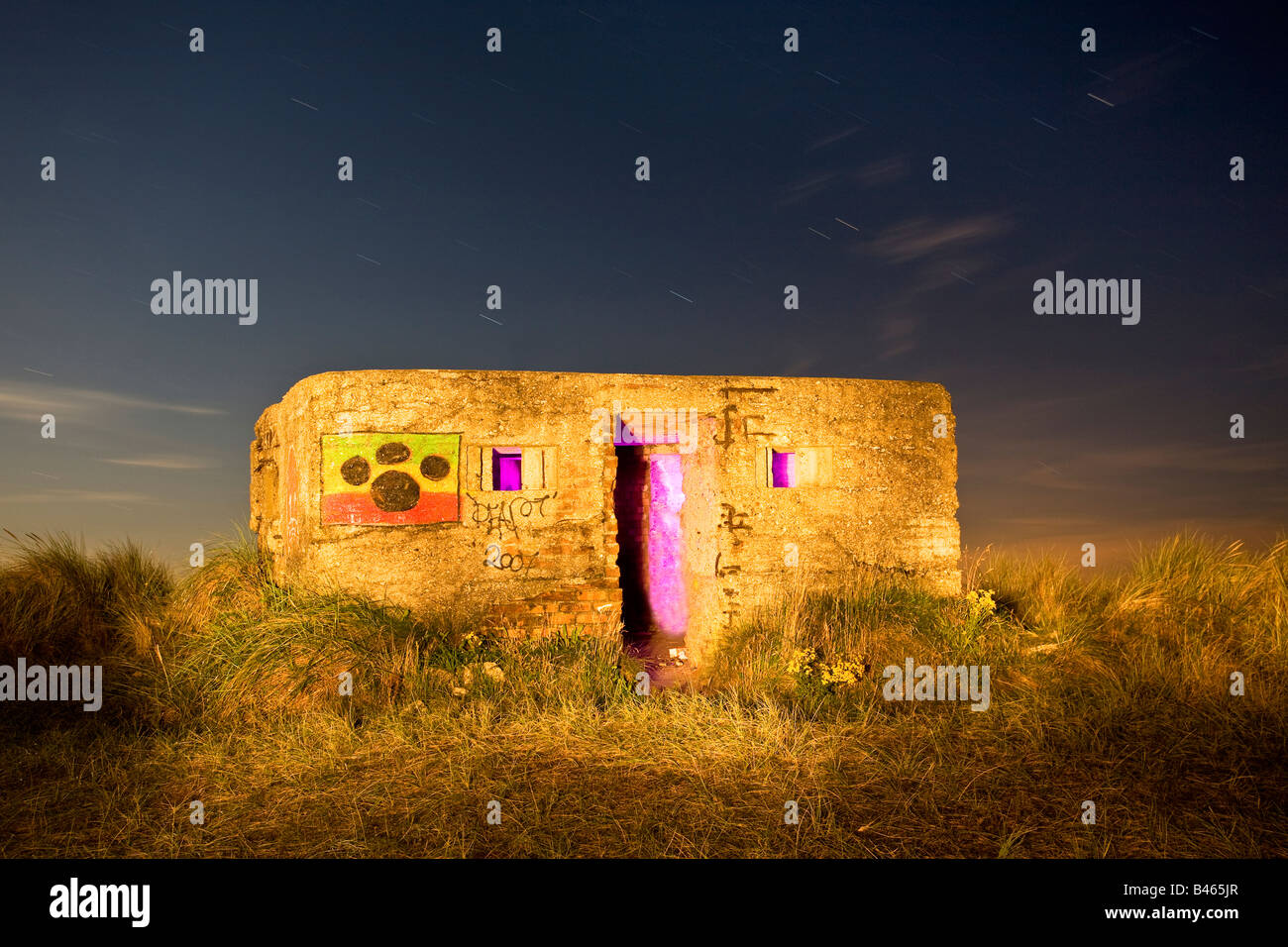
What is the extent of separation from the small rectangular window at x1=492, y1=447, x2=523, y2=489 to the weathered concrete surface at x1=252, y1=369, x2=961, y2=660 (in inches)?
3.0

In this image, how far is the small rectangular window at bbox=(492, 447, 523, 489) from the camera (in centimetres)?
796

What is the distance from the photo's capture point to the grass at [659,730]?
4398 mm

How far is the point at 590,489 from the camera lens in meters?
8.11

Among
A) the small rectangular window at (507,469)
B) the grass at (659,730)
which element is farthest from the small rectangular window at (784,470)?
the small rectangular window at (507,469)

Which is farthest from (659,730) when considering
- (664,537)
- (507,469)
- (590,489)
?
(664,537)

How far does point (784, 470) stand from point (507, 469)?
274cm

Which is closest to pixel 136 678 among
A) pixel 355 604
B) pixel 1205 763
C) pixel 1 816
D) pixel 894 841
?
pixel 355 604

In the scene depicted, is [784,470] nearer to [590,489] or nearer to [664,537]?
[590,489]

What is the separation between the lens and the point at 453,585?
25.5 ft

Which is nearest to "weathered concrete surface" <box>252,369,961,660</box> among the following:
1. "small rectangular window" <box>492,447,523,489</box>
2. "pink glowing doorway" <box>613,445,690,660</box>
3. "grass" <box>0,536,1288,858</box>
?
"small rectangular window" <box>492,447,523,489</box>

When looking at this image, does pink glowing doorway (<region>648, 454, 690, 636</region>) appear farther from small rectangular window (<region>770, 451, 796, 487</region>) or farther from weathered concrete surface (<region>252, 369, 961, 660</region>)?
small rectangular window (<region>770, 451, 796, 487</region>)

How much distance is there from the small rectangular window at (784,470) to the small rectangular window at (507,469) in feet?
8.26

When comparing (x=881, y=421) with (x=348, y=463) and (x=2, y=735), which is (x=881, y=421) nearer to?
(x=348, y=463)
